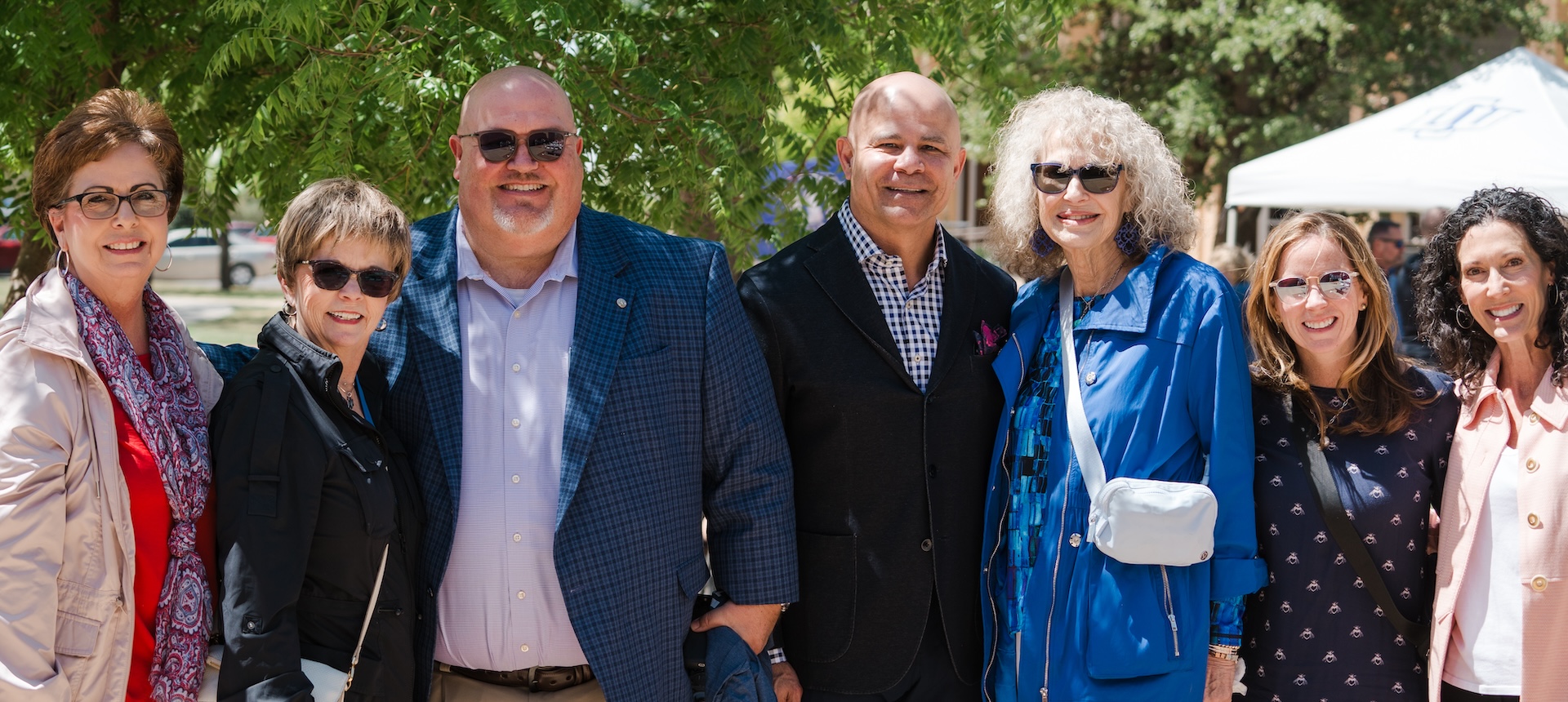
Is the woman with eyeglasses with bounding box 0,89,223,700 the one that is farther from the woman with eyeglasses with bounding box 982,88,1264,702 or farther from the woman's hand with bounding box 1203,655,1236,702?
the woman's hand with bounding box 1203,655,1236,702

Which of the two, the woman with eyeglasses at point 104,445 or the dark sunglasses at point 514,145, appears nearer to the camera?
the woman with eyeglasses at point 104,445

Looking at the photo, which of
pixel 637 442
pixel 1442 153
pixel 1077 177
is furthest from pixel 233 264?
pixel 1077 177

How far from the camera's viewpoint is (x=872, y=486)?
3348 millimetres

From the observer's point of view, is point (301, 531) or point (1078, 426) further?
point (1078, 426)

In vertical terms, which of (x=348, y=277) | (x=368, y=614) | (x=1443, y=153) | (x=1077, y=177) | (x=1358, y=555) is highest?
(x=1443, y=153)

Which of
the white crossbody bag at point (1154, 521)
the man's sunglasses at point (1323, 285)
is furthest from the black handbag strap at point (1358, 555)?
the man's sunglasses at point (1323, 285)

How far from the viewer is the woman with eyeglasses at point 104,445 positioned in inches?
91.3

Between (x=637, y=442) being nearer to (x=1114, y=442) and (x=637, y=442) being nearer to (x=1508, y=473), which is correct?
(x=1114, y=442)

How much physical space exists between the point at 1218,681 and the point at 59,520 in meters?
2.66

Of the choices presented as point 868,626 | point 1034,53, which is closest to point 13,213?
point 868,626

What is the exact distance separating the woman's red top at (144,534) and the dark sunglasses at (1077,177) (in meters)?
2.32

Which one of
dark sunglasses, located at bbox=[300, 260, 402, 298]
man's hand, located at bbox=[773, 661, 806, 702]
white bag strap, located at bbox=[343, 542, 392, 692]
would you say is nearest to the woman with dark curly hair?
man's hand, located at bbox=[773, 661, 806, 702]

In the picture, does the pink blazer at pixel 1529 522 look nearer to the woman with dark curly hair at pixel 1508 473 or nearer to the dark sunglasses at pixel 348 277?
the woman with dark curly hair at pixel 1508 473

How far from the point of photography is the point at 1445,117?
8.41 metres
